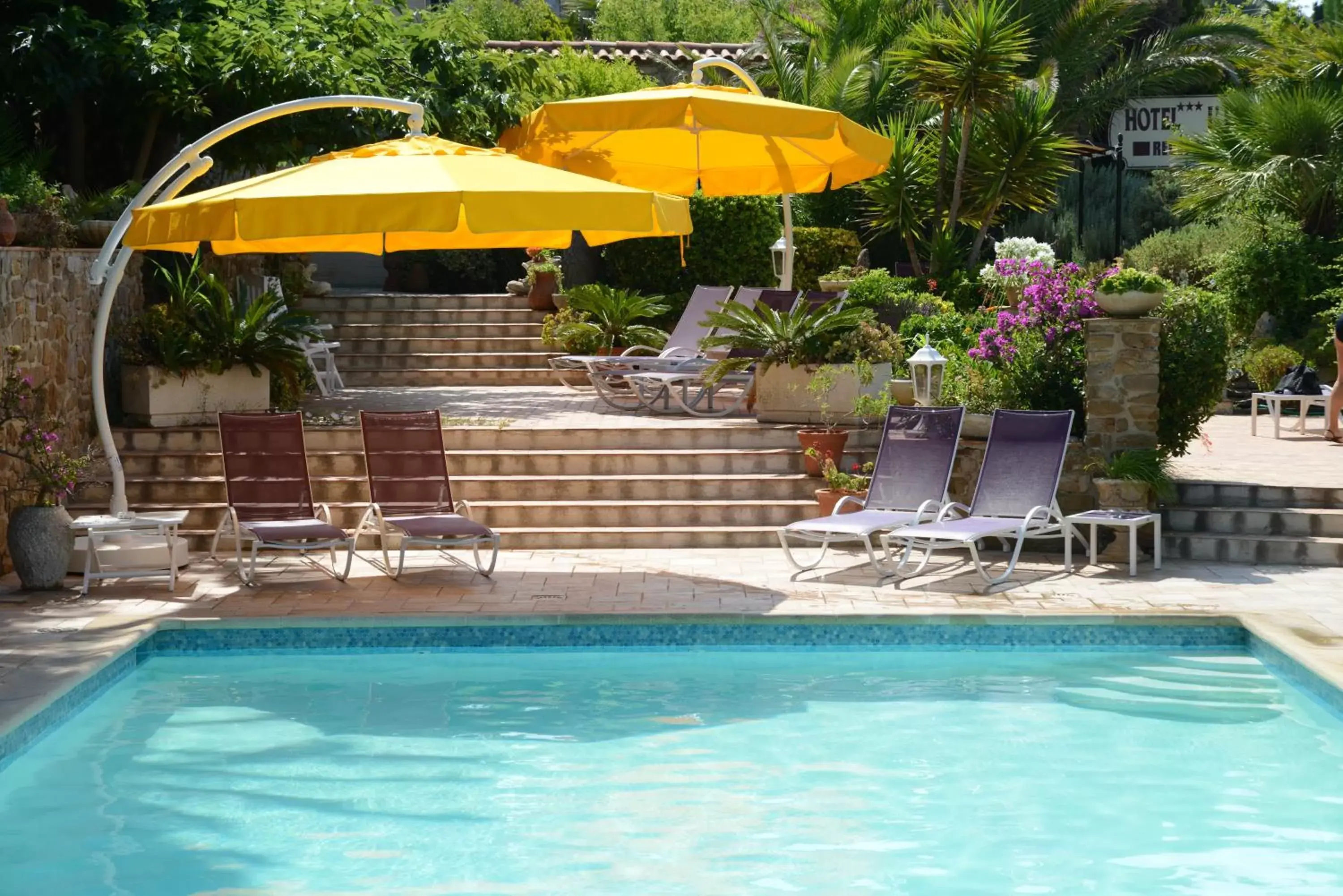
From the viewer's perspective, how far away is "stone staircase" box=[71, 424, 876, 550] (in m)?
11.4

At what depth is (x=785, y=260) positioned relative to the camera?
1462cm

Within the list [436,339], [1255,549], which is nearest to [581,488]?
[1255,549]

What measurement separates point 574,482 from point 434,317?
24.0 feet

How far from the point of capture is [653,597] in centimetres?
940

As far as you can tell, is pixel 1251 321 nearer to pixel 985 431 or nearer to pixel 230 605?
pixel 985 431

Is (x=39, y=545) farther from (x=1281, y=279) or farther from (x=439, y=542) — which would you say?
(x=1281, y=279)

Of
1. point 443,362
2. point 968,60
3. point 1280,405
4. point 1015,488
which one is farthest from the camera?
point 443,362

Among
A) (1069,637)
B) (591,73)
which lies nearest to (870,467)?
(1069,637)

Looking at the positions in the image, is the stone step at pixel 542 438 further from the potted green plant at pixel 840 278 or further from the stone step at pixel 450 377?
the potted green plant at pixel 840 278

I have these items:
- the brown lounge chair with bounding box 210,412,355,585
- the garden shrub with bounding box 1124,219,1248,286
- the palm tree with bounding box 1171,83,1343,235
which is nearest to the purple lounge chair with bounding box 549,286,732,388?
the brown lounge chair with bounding box 210,412,355,585

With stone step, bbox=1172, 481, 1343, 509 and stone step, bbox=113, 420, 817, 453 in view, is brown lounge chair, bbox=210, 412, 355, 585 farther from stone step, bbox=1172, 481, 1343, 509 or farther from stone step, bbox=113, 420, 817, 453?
stone step, bbox=1172, 481, 1343, 509

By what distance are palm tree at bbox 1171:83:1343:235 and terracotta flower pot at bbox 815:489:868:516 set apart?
9371mm

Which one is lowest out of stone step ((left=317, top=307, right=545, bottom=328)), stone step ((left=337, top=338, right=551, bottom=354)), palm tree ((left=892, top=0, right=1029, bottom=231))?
stone step ((left=337, top=338, right=551, bottom=354))

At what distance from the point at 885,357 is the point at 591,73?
11294 mm
